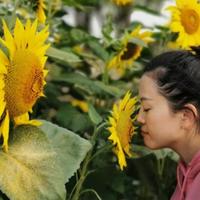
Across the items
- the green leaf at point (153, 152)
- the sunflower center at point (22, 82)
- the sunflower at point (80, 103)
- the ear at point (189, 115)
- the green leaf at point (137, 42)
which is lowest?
the sunflower at point (80, 103)

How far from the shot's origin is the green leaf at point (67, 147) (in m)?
1.21

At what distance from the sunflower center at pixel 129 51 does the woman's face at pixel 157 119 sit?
1.74 feet

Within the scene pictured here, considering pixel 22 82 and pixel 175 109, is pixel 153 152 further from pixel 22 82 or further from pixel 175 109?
pixel 22 82

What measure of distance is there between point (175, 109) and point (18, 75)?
0.40 meters

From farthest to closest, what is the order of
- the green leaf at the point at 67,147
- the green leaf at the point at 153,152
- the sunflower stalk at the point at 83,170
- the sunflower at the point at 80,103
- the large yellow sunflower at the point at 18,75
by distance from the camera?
the sunflower at the point at 80,103 → the green leaf at the point at 153,152 → the sunflower stalk at the point at 83,170 → the green leaf at the point at 67,147 → the large yellow sunflower at the point at 18,75

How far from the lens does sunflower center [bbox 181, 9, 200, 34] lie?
5.56 ft

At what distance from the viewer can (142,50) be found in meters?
2.12

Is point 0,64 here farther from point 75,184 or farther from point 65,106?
point 65,106

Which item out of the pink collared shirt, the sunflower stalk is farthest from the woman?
the sunflower stalk

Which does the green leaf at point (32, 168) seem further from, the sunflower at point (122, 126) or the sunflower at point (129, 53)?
the sunflower at point (129, 53)

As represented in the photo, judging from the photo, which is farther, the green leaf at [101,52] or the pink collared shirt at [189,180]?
the green leaf at [101,52]

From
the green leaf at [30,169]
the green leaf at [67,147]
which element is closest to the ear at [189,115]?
the green leaf at [67,147]

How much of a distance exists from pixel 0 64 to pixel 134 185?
1.22 meters

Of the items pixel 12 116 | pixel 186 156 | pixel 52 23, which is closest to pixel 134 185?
pixel 52 23
